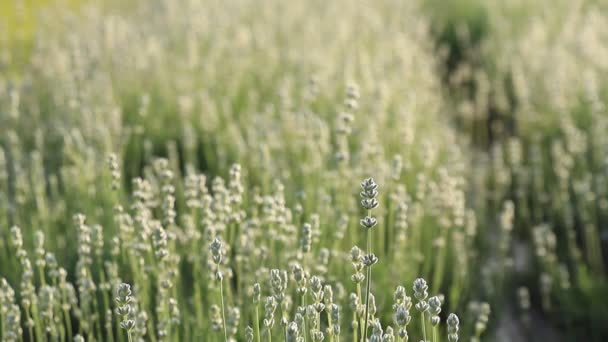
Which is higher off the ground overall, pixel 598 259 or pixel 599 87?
pixel 599 87

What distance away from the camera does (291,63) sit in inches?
200

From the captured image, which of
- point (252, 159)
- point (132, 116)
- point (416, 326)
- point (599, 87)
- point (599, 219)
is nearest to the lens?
point (416, 326)

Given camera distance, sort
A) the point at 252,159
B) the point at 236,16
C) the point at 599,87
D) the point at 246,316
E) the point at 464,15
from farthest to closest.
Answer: the point at 464,15 → the point at 236,16 → the point at 599,87 → the point at 252,159 → the point at 246,316

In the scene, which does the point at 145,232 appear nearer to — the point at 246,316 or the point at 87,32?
the point at 246,316

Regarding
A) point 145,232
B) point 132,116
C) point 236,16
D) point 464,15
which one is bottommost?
point 145,232

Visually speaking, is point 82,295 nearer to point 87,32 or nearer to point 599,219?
point 599,219

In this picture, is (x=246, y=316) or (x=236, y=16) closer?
(x=246, y=316)

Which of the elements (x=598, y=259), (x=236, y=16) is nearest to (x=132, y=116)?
(x=236, y=16)

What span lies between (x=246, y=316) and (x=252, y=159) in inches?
54.7

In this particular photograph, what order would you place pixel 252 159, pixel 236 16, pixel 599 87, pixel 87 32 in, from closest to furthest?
pixel 252 159
pixel 599 87
pixel 87 32
pixel 236 16

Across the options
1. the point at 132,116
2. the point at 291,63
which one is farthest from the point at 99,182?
the point at 291,63

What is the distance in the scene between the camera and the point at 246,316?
2510 mm

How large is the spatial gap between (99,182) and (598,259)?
255 centimetres

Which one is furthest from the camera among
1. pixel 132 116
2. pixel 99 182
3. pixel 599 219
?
pixel 132 116
